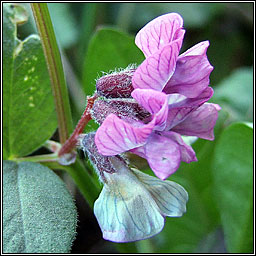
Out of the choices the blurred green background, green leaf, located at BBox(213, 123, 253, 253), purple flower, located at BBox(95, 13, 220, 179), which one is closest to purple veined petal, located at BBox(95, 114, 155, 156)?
purple flower, located at BBox(95, 13, 220, 179)

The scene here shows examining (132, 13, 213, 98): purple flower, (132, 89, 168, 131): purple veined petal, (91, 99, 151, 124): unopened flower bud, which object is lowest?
(91, 99, 151, 124): unopened flower bud

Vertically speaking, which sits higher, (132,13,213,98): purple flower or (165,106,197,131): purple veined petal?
(132,13,213,98): purple flower

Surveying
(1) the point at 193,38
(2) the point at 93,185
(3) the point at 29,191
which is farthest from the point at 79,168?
(1) the point at 193,38

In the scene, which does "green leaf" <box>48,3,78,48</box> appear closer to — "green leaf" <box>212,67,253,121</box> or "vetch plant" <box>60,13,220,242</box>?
"green leaf" <box>212,67,253,121</box>

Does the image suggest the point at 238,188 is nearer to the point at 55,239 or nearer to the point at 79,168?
the point at 79,168

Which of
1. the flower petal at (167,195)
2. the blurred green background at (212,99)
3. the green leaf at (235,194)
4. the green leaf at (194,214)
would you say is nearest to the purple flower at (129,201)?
the flower petal at (167,195)

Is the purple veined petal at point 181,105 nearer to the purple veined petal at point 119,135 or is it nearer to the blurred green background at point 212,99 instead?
the purple veined petal at point 119,135
